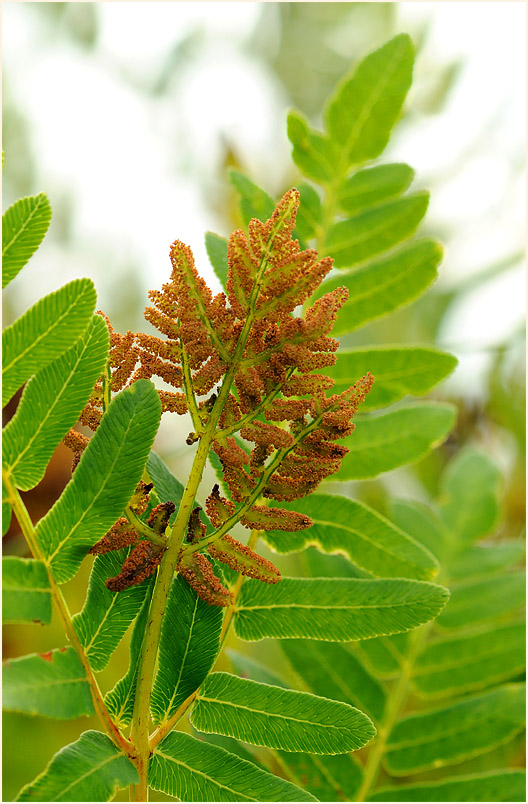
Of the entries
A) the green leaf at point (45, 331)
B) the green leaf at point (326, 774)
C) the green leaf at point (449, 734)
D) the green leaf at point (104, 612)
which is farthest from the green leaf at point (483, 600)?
the green leaf at point (45, 331)

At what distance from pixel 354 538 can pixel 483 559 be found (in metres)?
0.48

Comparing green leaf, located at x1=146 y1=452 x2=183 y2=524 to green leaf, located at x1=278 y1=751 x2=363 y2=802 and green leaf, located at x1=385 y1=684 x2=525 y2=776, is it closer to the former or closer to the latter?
green leaf, located at x1=278 y1=751 x2=363 y2=802

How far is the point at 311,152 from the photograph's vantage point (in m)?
0.82

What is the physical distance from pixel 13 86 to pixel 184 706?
2736 mm

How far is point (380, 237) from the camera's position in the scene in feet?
2.60

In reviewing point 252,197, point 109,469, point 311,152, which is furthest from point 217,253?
point 109,469

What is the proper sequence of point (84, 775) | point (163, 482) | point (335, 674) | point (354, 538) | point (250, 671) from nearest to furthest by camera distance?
point (84, 775)
point (163, 482)
point (354, 538)
point (250, 671)
point (335, 674)

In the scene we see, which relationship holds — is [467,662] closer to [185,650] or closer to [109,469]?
[185,650]

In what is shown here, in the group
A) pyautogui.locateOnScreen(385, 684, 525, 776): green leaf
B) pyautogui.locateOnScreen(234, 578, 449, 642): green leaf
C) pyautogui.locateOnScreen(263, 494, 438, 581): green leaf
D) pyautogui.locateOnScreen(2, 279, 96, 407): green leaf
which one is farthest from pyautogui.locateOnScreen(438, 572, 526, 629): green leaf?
pyautogui.locateOnScreen(2, 279, 96, 407): green leaf

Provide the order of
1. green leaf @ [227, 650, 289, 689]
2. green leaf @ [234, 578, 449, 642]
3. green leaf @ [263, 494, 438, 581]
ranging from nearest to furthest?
1. green leaf @ [234, 578, 449, 642]
2. green leaf @ [263, 494, 438, 581]
3. green leaf @ [227, 650, 289, 689]

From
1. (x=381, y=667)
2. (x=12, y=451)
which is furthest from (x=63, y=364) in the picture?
(x=381, y=667)

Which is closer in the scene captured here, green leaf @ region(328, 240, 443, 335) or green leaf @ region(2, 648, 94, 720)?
green leaf @ region(2, 648, 94, 720)

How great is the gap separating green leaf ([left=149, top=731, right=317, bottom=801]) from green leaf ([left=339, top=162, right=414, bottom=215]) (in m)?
0.56

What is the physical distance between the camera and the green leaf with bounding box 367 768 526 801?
789 mm
